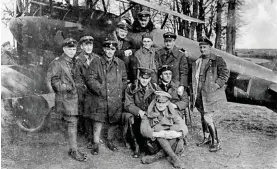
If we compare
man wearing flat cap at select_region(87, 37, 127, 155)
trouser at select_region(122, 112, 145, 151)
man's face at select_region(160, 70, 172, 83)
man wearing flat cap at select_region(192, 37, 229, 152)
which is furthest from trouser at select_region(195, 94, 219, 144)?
man wearing flat cap at select_region(87, 37, 127, 155)

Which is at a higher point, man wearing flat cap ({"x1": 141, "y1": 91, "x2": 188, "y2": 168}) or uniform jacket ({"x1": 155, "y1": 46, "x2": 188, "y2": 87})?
uniform jacket ({"x1": 155, "y1": 46, "x2": 188, "y2": 87})

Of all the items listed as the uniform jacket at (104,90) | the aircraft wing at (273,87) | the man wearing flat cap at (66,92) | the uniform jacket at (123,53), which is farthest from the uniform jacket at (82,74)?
the aircraft wing at (273,87)

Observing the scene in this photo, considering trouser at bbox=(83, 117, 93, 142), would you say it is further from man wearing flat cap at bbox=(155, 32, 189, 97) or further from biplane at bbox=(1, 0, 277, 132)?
man wearing flat cap at bbox=(155, 32, 189, 97)

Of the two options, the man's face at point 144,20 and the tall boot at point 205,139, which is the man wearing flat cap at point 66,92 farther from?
the tall boot at point 205,139

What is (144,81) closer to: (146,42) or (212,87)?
(146,42)

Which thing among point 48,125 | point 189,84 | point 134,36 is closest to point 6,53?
point 48,125

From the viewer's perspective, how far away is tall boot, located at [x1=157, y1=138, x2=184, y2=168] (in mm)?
4164

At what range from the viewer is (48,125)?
5941 mm

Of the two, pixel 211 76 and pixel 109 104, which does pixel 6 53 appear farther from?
pixel 211 76

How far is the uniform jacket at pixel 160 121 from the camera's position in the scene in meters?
4.39

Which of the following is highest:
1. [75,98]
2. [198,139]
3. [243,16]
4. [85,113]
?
[243,16]

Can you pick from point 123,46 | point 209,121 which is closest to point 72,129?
point 123,46

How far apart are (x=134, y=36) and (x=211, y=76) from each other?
5.69 ft

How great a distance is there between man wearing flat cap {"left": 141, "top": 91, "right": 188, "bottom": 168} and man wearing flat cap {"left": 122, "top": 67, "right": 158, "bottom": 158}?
0.96 feet
